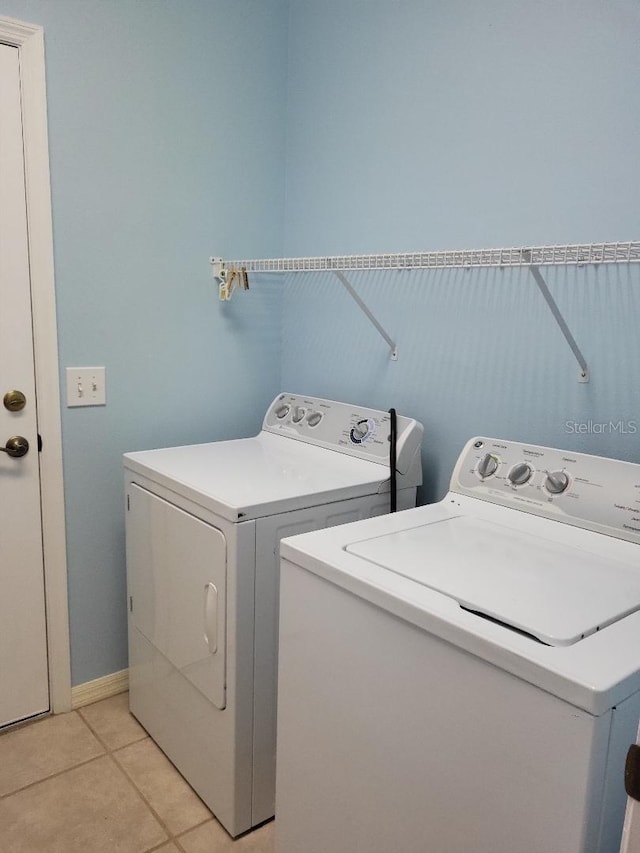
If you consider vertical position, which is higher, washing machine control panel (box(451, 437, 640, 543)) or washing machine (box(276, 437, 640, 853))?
washing machine control panel (box(451, 437, 640, 543))

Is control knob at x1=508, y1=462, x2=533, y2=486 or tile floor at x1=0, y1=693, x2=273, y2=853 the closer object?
control knob at x1=508, y1=462, x2=533, y2=486

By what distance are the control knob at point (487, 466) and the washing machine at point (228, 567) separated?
301mm

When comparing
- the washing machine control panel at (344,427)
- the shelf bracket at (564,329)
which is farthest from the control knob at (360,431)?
the shelf bracket at (564,329)

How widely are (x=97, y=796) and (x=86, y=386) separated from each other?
121 cm

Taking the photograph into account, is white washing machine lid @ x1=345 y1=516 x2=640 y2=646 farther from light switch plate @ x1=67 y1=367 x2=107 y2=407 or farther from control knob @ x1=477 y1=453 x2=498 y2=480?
light switch plate @ x1=67 y1=367 x2=107 y2=407

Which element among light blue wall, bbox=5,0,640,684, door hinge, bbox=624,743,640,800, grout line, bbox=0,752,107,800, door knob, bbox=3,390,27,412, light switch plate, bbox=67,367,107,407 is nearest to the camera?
door hinge, bbox=624,743,640,800

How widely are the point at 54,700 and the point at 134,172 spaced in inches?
69.6

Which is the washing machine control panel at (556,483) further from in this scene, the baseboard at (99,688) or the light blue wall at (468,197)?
the baseboard at (99,688)

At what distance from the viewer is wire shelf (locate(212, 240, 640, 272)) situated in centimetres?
123

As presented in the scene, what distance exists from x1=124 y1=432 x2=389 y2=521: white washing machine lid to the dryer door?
0.28ft

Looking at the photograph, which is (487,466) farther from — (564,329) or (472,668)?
(472,668)

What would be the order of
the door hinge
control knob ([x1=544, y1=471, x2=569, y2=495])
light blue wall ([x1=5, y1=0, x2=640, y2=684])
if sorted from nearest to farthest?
the door hinge, control knob ([x1=544, y1=471, x2=569, y2=495]), light blue wall ([x1=5, y1=0, x2=640, y2=684])
